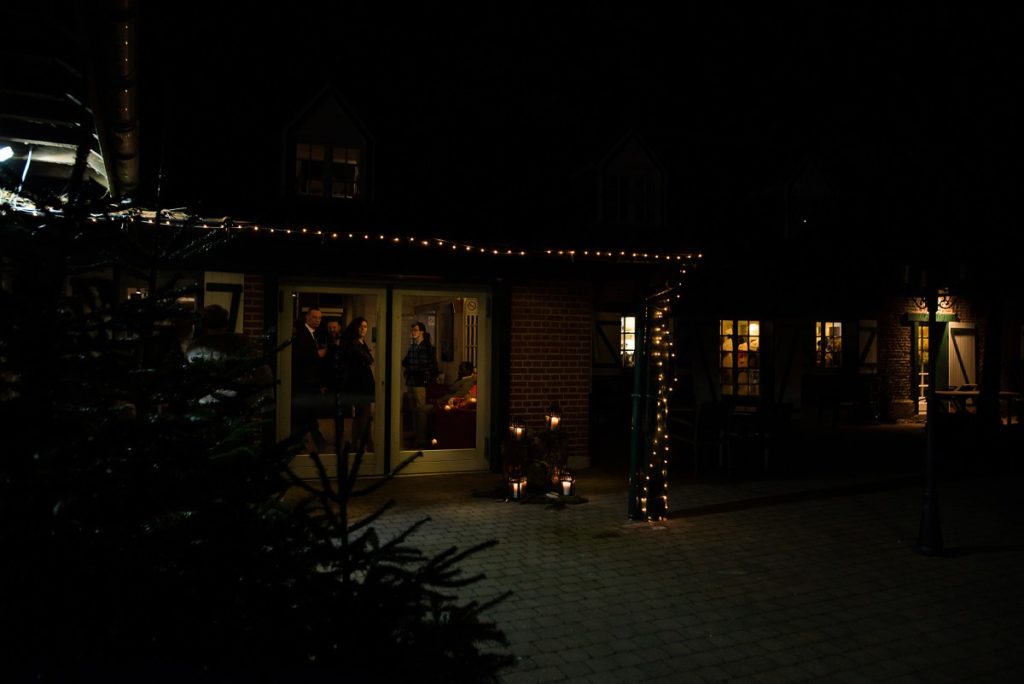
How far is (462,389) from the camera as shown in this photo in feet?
33.7

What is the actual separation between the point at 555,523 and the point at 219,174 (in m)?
6.23

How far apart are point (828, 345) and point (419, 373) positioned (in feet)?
39.5

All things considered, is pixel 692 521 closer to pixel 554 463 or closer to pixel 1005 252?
pixel 554 463

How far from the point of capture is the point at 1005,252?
45.2 feet

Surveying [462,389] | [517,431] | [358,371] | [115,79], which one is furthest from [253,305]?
[115,79]

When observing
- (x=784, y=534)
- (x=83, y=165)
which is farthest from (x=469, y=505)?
(x=83, y=165)

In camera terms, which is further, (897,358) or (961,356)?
(961,356)

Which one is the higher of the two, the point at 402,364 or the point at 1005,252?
the point at 1005,252

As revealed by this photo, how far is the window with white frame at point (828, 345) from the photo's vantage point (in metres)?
17.7

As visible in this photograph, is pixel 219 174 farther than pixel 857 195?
No

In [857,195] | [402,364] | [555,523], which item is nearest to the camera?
[555,523]

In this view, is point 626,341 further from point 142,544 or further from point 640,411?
point 142,544

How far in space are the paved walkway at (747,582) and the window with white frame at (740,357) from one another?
7.07m

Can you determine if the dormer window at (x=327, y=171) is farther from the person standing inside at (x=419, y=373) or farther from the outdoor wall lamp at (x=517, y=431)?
the outdoor wall lamp at (x=517, y=431)
